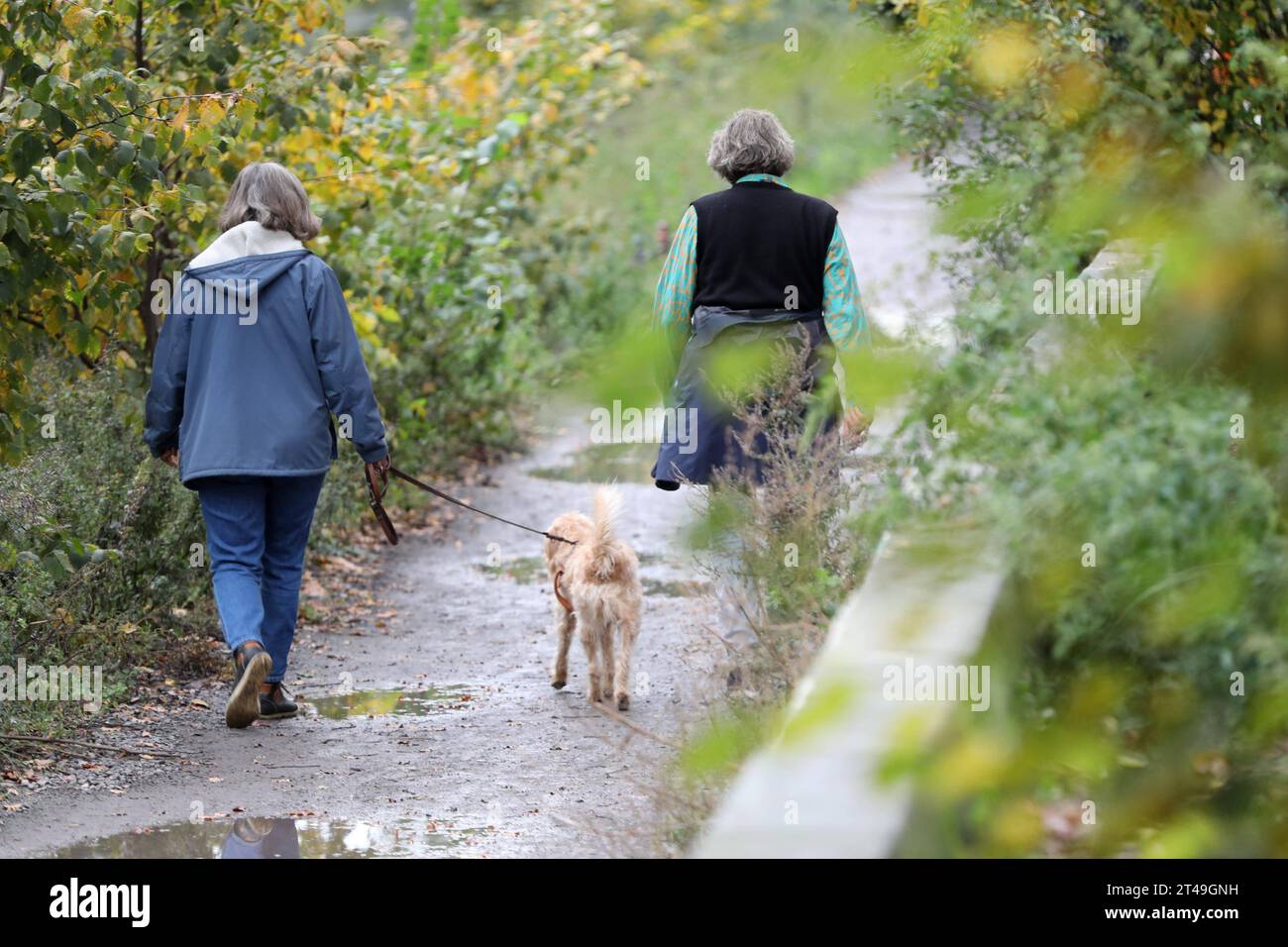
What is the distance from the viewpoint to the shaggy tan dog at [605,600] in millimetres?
6336

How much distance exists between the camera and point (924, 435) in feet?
9.82

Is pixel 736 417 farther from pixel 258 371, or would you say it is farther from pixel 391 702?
pixel 391 702

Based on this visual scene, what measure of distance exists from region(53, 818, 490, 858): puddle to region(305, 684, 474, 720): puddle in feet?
4.54

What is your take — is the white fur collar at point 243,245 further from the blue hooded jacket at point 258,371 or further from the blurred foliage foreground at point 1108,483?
the blurred foliage foreground at point 1108,483

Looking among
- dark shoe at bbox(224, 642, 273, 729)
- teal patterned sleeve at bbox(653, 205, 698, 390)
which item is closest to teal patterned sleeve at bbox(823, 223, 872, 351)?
teal patterned sleeve at bbox(653, 205, 698, 390)

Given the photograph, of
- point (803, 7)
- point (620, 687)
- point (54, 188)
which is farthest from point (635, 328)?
point (620, 687)

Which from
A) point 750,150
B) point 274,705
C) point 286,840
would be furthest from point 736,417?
point 274,705

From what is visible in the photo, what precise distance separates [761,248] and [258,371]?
1985mm

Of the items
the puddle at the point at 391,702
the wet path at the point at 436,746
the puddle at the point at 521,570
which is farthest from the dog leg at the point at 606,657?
the puddle at the point at 521,570

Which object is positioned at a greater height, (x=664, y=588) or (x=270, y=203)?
(x=270, y=203)

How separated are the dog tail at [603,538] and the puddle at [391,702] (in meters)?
0.82

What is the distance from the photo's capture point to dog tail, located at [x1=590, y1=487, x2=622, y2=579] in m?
6.30

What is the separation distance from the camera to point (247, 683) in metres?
5.80
